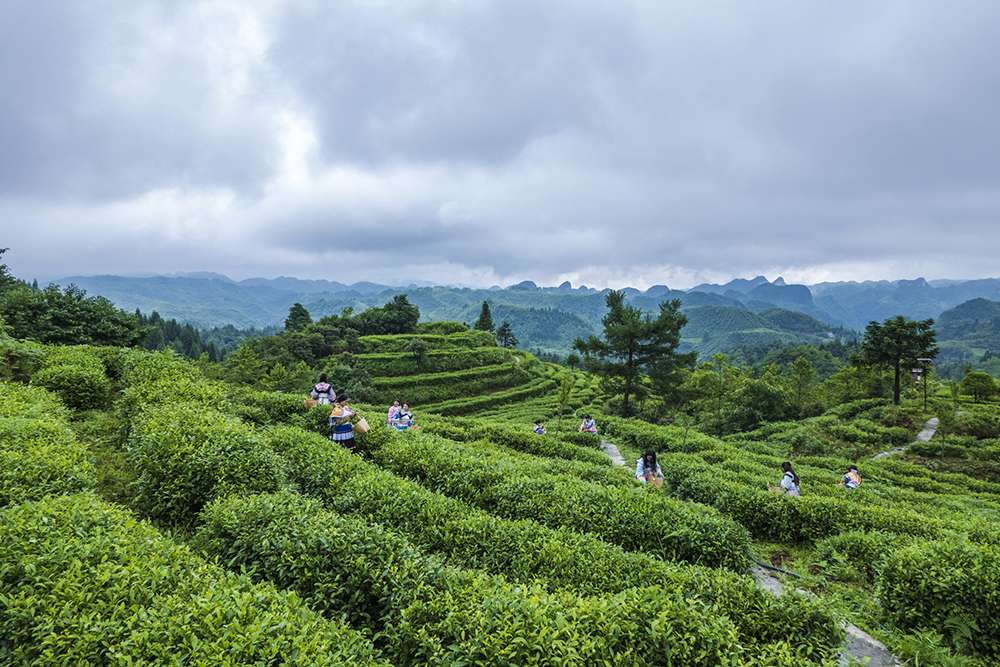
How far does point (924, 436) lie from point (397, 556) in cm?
3867

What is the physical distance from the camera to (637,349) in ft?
115

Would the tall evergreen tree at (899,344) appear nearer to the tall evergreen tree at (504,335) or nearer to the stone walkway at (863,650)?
the stone walkway at (863,650)

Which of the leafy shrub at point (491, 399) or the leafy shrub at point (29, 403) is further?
the leafy shrub at point (491, 399)

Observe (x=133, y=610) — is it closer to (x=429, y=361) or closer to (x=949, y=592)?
(x=949, y=592)

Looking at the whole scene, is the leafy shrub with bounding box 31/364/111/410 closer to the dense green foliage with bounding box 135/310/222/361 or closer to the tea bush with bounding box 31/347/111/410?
the tea bush with bounding box 31/347/111/410

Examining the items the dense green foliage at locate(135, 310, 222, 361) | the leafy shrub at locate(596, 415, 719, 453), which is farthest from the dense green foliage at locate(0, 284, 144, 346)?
the dense green foliage at locate(135, 310, 222, 361)

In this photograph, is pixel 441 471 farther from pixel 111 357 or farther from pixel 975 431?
pixel 975 431

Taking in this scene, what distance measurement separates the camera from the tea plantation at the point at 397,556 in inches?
158

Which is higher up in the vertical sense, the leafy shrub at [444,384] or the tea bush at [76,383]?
the tea bush at [76,383]

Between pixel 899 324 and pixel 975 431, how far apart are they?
10801mm

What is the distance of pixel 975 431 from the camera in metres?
28.6

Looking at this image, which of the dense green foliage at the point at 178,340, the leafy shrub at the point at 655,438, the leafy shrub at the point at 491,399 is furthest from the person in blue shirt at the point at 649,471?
the dense green foliage at the point at 178,340

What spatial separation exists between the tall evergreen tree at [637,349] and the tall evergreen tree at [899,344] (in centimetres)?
1734

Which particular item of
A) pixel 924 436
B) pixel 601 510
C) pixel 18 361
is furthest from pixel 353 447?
pixel 924 436
